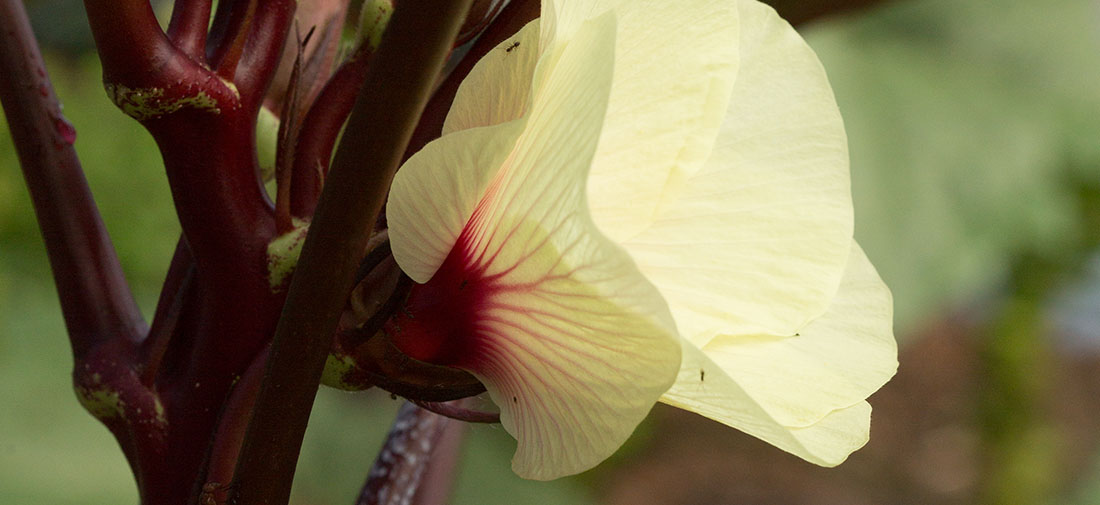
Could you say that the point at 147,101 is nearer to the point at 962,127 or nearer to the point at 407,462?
the point at 407,462

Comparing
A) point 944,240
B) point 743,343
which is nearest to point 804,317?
point 743,343

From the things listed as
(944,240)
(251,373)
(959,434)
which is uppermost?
(251,373)

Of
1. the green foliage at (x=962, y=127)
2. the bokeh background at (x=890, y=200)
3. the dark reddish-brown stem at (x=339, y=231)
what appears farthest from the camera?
the green foliage at (x=962, y=127)

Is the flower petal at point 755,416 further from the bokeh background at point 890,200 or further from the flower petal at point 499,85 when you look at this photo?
the bokeh background at point 890,200

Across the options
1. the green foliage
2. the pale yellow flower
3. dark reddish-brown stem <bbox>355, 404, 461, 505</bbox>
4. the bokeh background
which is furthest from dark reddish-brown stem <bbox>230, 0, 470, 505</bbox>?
the green foliage

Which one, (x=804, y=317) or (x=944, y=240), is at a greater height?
(x=804, y=317)

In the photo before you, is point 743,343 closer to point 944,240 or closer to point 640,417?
point 640,417

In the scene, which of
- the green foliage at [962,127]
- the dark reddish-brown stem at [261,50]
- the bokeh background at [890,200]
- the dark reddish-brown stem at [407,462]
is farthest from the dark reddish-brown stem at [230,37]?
the green foliage at [962,127]
